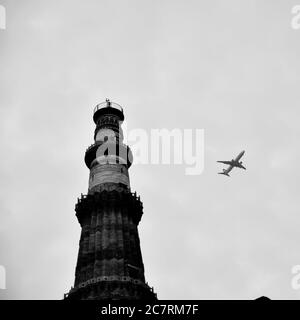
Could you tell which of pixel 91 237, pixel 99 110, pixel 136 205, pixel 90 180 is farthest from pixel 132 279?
pixel 99 110

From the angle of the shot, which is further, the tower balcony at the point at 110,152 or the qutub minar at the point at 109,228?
the tower balcony at the point at 110,152

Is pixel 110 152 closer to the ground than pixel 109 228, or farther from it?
farther from it

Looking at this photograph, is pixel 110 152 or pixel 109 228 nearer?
pixel 109 228

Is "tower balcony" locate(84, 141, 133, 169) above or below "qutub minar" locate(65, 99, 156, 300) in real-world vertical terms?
above

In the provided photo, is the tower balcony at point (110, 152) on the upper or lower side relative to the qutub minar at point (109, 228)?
upper

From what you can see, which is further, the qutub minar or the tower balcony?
the tower balcony
